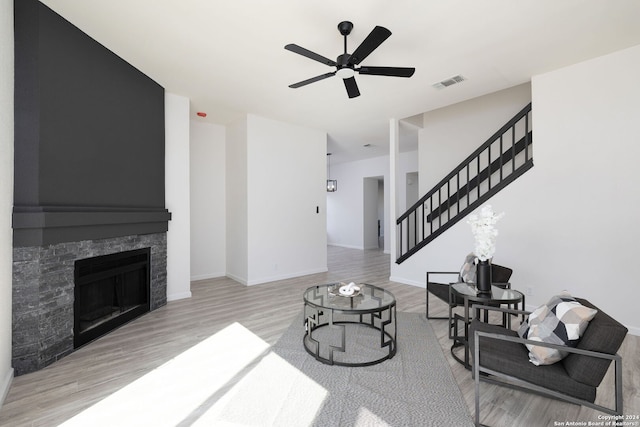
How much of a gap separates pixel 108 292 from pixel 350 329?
9.39 ft

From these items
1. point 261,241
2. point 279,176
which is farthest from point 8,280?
point 279,176

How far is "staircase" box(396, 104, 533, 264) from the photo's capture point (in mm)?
4281

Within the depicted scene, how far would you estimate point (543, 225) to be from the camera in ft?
12.6

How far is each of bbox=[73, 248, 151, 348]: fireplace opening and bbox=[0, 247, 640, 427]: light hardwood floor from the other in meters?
0.12

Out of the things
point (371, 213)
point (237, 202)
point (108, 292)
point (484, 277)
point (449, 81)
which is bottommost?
point (108, 292)

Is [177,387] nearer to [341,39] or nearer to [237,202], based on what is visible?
[341,39]

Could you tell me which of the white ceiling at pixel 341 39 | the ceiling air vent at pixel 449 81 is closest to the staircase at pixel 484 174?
the white ceiling at pixel 341 39

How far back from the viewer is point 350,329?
3381 mm

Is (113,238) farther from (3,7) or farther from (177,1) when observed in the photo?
(177,1)

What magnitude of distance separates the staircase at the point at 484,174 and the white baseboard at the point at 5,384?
5.19m

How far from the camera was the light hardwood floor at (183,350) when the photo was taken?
1.98 meters

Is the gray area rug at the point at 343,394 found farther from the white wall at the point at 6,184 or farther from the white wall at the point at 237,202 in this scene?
the white wall at the point at 237,202

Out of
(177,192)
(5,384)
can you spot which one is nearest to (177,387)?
(5,384)

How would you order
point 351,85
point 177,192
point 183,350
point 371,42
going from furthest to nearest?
point 177,192, point 351,85, point 183,350, point 371,42
